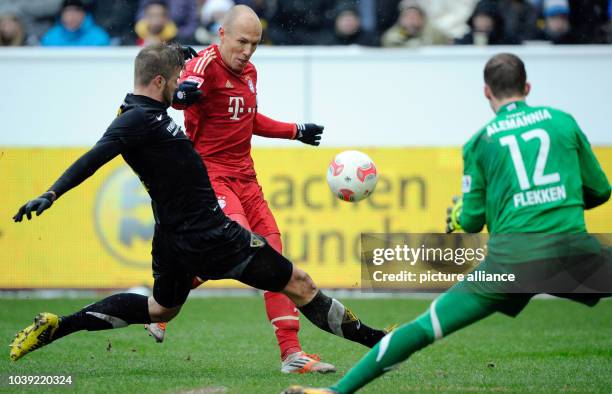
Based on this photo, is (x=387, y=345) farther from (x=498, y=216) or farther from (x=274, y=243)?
(x=274, y=243)

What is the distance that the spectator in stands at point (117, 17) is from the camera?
14.5m

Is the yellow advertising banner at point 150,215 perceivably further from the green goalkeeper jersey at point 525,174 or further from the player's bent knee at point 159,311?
the green goalkeeper jersey at point 525,174

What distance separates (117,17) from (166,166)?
8.82m

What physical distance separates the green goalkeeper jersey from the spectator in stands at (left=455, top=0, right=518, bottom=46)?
28.1 feet

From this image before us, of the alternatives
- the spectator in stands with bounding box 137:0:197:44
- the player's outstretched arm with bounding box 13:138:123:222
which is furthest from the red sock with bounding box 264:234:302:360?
the spectator in stands with bounding box 137:0:197:44

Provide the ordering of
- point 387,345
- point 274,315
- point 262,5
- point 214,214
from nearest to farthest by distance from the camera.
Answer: point 387,345 < point 214,214 < point 274,315 < point 262,5

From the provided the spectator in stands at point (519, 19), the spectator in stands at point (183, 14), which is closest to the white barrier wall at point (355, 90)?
the spectator in stands at point (519, 19)

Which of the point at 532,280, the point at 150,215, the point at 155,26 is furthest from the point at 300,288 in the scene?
the point at 155,26

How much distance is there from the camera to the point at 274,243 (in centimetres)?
770

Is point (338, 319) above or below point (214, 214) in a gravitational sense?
below

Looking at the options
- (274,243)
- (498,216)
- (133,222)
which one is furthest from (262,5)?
(498,216)

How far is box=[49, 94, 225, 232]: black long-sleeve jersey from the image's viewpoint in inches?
248

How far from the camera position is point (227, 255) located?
21.1ft

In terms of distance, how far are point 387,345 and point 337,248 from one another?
6936mm
